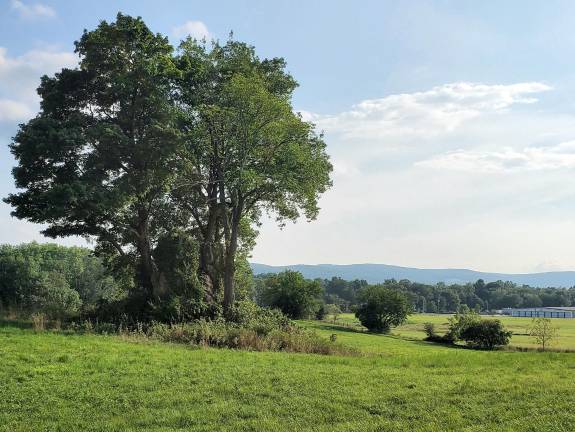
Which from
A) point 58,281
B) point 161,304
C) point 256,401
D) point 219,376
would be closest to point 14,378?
point 219,376

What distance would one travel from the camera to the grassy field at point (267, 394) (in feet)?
27.2

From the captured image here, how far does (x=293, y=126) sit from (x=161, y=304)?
14362 millimetres

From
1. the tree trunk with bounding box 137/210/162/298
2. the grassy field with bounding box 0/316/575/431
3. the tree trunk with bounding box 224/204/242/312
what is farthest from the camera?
the tree trunk with bounding box 224/204/242/312

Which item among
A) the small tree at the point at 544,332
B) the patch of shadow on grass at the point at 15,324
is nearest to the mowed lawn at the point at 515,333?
the small tree at the point at 544,332

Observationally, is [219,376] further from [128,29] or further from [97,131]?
[128,29]

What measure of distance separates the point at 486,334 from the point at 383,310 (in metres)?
17.7

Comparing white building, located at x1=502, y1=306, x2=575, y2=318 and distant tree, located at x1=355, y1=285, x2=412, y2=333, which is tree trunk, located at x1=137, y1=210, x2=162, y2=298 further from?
white building, located at x1=502, y1=306, x2=575, y2=318

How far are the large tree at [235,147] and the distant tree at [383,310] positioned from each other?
3560 centimetres

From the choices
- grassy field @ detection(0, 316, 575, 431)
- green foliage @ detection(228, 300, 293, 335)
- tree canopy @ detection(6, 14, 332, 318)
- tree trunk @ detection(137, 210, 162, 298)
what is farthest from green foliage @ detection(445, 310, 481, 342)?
grassy field @ detection(0, 316, 575, 431)

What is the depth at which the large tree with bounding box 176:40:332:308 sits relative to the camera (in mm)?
31713

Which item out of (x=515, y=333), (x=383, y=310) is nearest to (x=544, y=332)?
(x=383, y=310)

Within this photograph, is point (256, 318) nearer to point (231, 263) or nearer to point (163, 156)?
point (231, 263)

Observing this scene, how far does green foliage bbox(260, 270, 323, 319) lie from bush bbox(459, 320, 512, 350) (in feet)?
84.2

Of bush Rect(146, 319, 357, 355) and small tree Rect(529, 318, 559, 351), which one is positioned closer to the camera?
bush Rect(146, 319, 357, 355)
